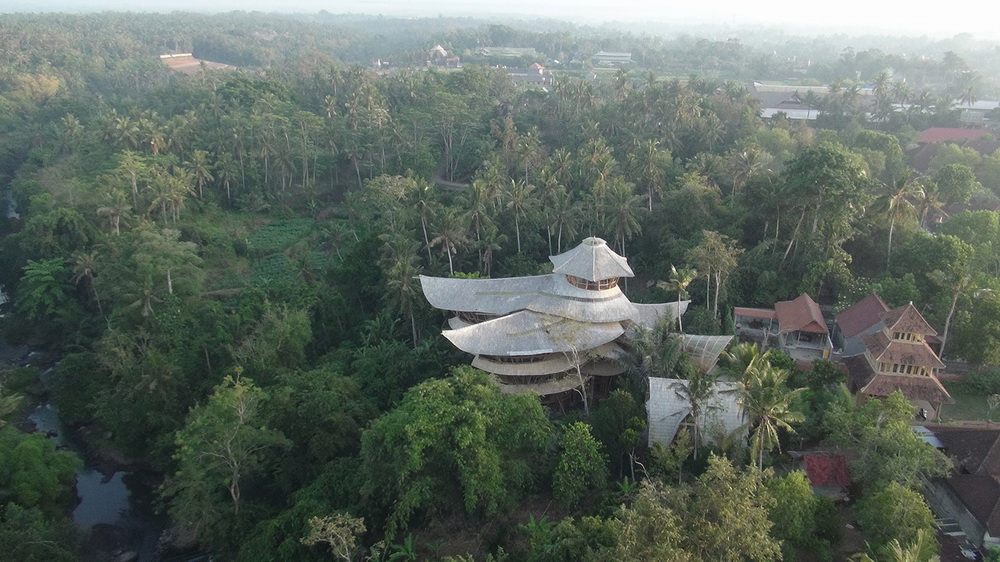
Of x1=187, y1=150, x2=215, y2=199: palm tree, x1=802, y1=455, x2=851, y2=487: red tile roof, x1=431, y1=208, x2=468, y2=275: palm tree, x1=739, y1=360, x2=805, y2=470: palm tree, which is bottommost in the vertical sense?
x1=802, y1=455, x2=851, y2=487: red tile roof

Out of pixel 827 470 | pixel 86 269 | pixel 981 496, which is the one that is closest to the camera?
pixel 981 496

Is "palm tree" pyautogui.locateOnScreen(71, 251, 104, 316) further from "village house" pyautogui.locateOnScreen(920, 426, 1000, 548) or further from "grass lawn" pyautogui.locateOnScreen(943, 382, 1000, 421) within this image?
"grass lawn" pyautogui.locateOnScreen(943, 382, 1000, 421)

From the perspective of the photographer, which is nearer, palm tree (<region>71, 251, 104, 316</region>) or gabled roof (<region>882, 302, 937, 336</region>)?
gabled roof (<region>882, 302, 937, 336</region>)

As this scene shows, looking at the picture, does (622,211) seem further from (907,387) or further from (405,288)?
(907,387)

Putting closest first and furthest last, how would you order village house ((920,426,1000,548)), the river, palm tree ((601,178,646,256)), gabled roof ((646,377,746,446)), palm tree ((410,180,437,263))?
1. village house ((920,426,1000,548))
2. gabled roof ((646,377,746,446))
3. the river
4. palm tree ((601,178,646,256))
5. palm tree ((410,180,437,263))

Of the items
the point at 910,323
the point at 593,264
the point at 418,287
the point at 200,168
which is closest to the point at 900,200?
the point at 910,323

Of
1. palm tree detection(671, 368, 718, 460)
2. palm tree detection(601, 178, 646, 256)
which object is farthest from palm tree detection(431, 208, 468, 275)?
palm tree detection(671, 368, 718, 460)

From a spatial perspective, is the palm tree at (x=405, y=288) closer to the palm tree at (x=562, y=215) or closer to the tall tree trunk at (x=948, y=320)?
the palm tree at (x=562, y=215)
